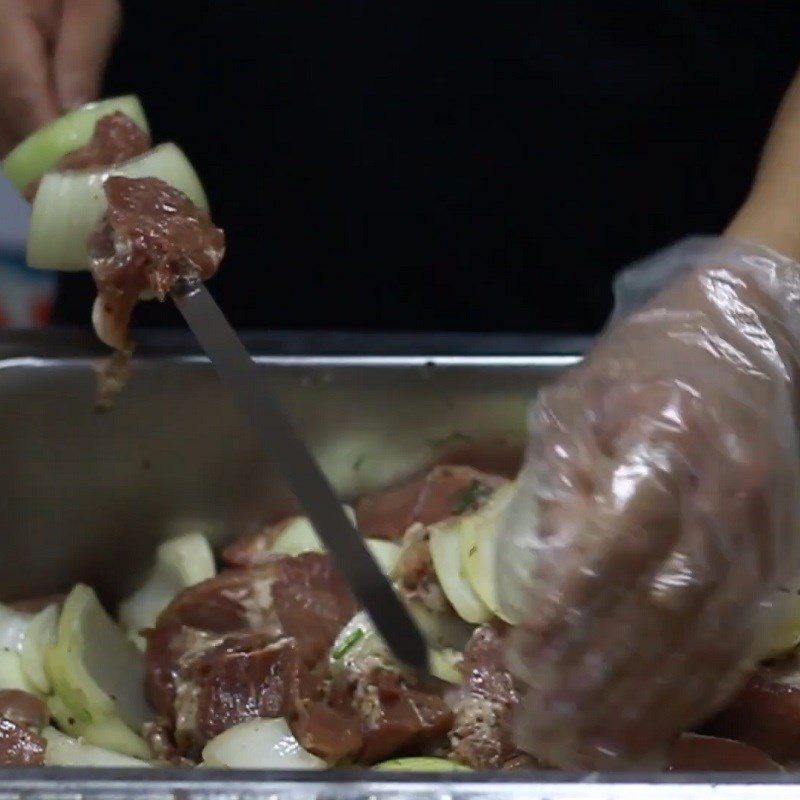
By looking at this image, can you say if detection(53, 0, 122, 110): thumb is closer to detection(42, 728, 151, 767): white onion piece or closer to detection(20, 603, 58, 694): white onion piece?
detection(20, 603, 58, 694): white onion piece

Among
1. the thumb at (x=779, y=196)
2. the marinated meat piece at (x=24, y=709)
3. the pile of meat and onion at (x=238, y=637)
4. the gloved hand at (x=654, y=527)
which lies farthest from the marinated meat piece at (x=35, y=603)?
the thumb at (x=779, y=196)

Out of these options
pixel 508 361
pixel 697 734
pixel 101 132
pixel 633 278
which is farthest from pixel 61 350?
pixel 697 734

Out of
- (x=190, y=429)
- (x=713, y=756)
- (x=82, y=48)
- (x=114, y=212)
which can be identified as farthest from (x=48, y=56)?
(x=713, y=756)

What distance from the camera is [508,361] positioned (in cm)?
117

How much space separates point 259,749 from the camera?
0.90 meters

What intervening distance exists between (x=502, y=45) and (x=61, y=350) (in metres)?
0.61

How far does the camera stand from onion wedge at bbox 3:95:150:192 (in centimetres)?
107

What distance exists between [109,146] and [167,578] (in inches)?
17.9

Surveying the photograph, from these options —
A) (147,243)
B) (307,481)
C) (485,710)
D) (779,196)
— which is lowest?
(485,710)

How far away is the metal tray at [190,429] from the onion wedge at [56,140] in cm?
18

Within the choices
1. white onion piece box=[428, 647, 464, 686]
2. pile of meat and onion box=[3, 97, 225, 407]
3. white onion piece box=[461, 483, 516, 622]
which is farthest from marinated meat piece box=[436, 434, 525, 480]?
pile of meat and onion box=[3, 97, 225, 407]

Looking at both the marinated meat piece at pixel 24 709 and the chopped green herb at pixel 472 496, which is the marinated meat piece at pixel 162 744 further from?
the chopped green herb at pixel 472 496

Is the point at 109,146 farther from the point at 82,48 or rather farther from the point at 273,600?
the point at 273,600

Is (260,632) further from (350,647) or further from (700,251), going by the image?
(700,251)
